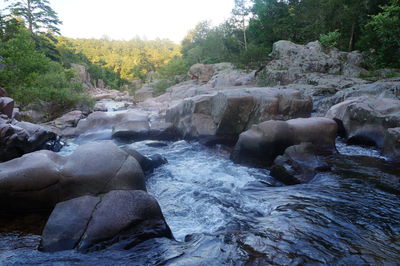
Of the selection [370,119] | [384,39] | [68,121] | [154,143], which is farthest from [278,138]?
[384,39]

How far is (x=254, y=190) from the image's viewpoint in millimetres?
4879

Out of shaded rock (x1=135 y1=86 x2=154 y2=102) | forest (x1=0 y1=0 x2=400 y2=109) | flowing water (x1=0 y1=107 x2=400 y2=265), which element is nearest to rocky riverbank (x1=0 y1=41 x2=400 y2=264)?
flowing water (x1=0 y1=107 x2=400 y2=265)

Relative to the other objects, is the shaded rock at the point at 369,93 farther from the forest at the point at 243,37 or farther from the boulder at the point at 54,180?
the boulder at the point at 54,180

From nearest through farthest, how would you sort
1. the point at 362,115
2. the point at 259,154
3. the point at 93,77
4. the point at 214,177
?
the point at 214,177 < the point at 259,154 < the point at 362,115 < the point at 93,77

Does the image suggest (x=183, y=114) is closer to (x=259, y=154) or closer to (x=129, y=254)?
(x=259, y=154)

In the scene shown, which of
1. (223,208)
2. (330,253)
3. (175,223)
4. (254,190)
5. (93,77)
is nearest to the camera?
(330,253)

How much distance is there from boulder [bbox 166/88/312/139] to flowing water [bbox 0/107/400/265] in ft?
7.90

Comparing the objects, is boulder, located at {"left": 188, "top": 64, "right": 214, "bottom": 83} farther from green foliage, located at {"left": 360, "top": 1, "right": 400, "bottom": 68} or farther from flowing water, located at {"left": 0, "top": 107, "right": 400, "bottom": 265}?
flowing water, located at {"left": 0, "top": 107, "right": 400, "bottom": 265}

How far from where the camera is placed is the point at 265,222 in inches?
141

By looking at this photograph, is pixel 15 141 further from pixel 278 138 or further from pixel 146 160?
pixel 278 138

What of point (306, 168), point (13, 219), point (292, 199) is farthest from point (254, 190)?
point (13, 219)

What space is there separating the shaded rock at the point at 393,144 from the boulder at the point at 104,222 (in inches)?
214

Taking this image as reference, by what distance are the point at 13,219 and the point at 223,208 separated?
9.62 ft

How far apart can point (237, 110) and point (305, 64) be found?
11.6 metres
